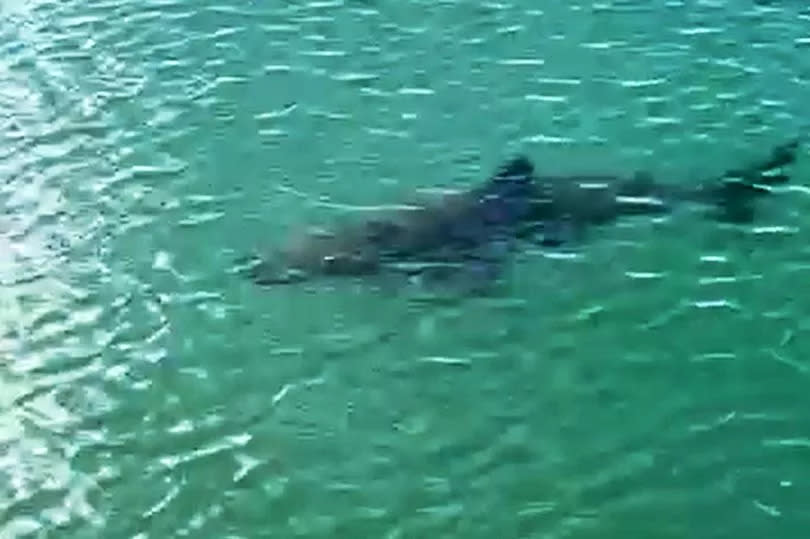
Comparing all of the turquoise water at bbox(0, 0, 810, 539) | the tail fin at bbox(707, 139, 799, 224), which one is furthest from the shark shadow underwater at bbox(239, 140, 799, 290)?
the turquoise water at bbox(0, 0, 810, 539)

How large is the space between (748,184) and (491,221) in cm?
425

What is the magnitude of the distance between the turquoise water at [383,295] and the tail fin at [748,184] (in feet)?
0.94

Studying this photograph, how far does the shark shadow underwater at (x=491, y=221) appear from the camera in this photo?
24094mm

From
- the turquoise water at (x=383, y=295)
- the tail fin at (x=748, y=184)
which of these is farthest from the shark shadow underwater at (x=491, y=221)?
the turquoise water at (x=383, y=295)

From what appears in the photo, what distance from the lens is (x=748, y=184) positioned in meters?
25.6

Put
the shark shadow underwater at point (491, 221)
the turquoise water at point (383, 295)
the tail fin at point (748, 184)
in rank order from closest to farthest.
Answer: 1. the turquoise water at point (383, 295)
2. the shark shadow underwater at point (491, 221)
3. the tail fin at point (748, 184)

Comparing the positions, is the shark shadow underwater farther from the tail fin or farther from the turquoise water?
the turquoise water

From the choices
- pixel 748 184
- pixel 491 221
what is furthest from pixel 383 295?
pixel 748 184

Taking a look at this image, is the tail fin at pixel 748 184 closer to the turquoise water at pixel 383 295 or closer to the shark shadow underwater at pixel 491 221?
the shark shadow underwater at pixel 491 221

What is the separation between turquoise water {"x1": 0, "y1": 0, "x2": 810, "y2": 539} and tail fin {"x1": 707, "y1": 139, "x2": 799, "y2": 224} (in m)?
0.29

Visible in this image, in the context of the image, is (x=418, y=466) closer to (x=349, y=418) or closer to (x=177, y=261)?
(x=349, y=418)

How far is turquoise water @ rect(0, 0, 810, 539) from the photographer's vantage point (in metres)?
20.4

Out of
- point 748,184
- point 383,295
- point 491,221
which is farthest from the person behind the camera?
point 748,184

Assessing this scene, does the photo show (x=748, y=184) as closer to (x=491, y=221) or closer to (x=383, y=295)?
(x=491, y=221)
